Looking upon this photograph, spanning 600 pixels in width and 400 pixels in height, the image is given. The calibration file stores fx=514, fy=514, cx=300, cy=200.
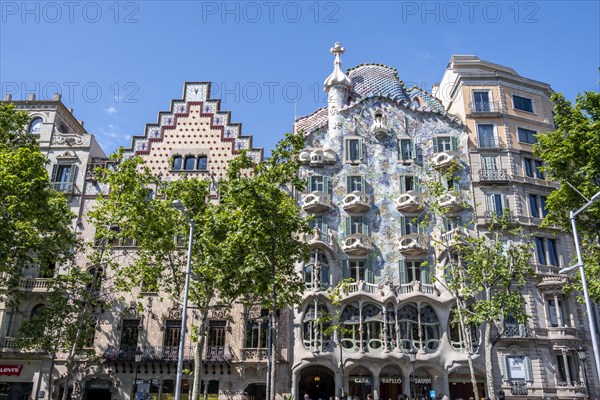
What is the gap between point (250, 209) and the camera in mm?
25500

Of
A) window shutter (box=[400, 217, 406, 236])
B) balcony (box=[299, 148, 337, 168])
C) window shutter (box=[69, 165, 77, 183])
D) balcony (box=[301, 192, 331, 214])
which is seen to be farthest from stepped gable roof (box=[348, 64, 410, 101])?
window shutter (box=[69, 165, 77, 183])

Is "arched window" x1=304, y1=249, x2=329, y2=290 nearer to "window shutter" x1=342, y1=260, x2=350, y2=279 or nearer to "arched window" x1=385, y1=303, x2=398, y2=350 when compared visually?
"window shutter" x1=342, y1=260, x2=350, y2=279

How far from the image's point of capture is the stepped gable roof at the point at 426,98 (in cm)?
4325

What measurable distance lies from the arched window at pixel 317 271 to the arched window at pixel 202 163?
36.2 feet

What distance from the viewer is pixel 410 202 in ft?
123

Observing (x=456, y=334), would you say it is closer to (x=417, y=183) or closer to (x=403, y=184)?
(x=417, y=183)

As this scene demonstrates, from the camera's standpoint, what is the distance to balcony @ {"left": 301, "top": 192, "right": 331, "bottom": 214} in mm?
37656

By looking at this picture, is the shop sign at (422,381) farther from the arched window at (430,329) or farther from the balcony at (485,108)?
the balcony at (485,108)

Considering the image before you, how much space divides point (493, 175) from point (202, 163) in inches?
870

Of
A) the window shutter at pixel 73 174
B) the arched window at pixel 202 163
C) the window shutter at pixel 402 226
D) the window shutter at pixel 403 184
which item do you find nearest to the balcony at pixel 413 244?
the window shutter at pixel 402 226

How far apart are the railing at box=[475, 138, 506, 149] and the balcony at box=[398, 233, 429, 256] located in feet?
29.6

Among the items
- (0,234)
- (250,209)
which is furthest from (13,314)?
(250,209)

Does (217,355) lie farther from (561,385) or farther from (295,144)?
(561,385)

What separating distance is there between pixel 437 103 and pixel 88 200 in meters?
29.3
